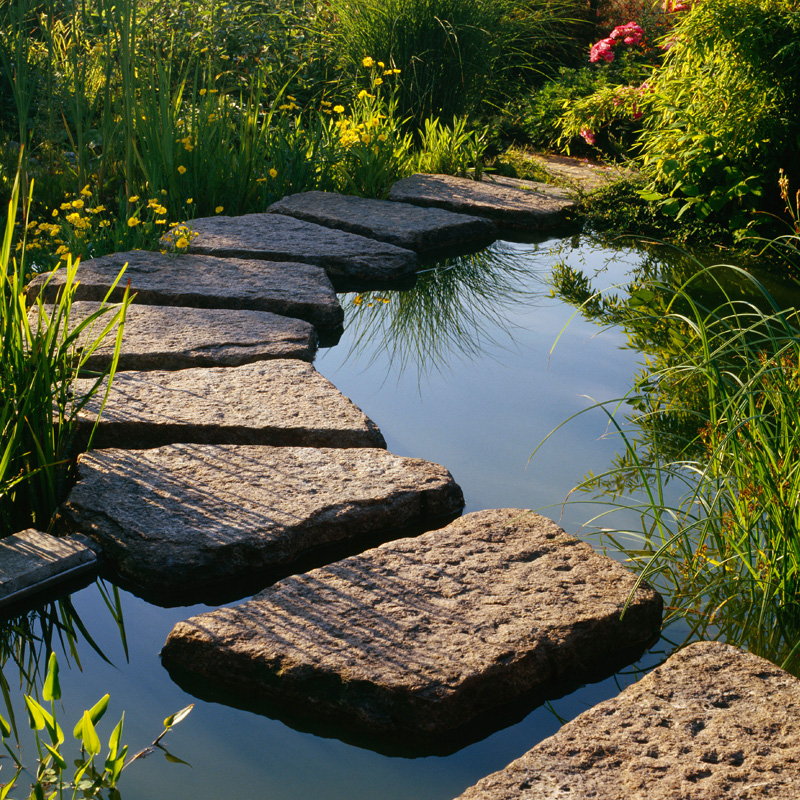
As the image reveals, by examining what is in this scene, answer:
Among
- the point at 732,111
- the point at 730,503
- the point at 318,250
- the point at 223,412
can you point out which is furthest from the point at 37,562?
the point at 732,111

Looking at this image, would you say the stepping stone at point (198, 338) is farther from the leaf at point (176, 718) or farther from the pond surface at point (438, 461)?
the leaf at point (176, 718)

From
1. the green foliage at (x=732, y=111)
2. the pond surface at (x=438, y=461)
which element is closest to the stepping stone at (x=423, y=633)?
the pond surface at (x=438, y=461)

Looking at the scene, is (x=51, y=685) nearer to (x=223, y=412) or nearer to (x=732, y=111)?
(x=223, y=412)

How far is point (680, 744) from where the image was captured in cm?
129

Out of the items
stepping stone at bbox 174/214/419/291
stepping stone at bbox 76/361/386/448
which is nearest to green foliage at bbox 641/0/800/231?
stepping stone at bbox 174/214/419/291

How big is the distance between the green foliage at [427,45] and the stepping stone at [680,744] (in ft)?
14.9

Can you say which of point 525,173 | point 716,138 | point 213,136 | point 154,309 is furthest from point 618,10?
point 154,309

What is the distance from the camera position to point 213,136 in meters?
4.22

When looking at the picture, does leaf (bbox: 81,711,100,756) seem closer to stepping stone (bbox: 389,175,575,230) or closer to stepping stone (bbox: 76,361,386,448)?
stepping stone (bbox: 76,361,386,448)

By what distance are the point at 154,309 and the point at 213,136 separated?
1.61m

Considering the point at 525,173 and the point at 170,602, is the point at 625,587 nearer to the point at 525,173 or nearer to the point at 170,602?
the point at 170,602

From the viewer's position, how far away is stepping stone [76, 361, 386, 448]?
2.21 meters

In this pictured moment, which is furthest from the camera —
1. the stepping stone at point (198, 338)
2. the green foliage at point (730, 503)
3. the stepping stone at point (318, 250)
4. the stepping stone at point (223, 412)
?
the stepping stone at point (318, 250)

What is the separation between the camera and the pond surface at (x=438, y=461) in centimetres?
132
